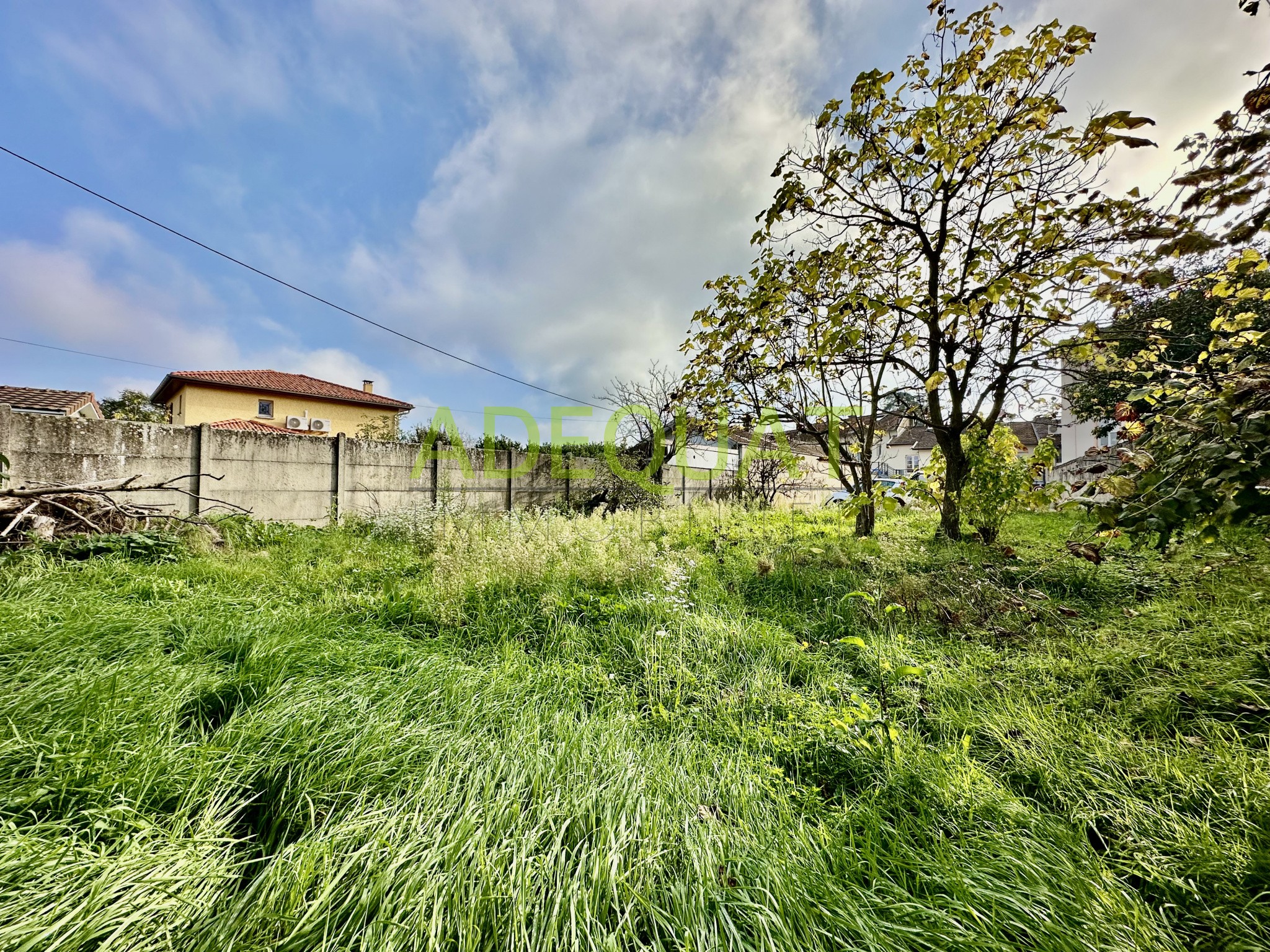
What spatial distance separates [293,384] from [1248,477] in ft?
92.3

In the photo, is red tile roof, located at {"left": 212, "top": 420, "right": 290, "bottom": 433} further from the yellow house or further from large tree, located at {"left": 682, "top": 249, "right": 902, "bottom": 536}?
large tree, located at {"left": 682, "top": 249, "right": 902, "bottom": 536}

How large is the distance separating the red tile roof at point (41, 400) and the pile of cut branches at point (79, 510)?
8.90m

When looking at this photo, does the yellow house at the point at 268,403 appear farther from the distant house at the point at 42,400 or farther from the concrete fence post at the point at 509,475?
the concrete fence post at the point at 509,475

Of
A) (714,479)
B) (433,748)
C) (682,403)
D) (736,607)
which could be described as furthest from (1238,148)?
(714,479)

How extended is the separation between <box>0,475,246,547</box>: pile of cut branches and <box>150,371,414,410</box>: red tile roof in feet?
61.7

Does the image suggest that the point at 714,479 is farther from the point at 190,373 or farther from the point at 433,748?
→ the point at 190,373

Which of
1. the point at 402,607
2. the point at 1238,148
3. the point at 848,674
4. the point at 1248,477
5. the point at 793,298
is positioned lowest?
the point at 848,674

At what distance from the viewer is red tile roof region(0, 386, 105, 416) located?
34.7 ft

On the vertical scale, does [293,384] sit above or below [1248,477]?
above

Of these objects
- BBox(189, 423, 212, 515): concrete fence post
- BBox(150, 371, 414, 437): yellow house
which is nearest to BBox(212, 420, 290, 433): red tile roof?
BBox(150, 371, 414, 437): yellow house

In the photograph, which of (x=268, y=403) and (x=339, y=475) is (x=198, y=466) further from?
(x=268, y=403)

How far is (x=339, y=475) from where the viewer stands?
6.96 m

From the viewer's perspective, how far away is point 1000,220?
154 inches

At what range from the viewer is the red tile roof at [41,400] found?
34.7 ft
